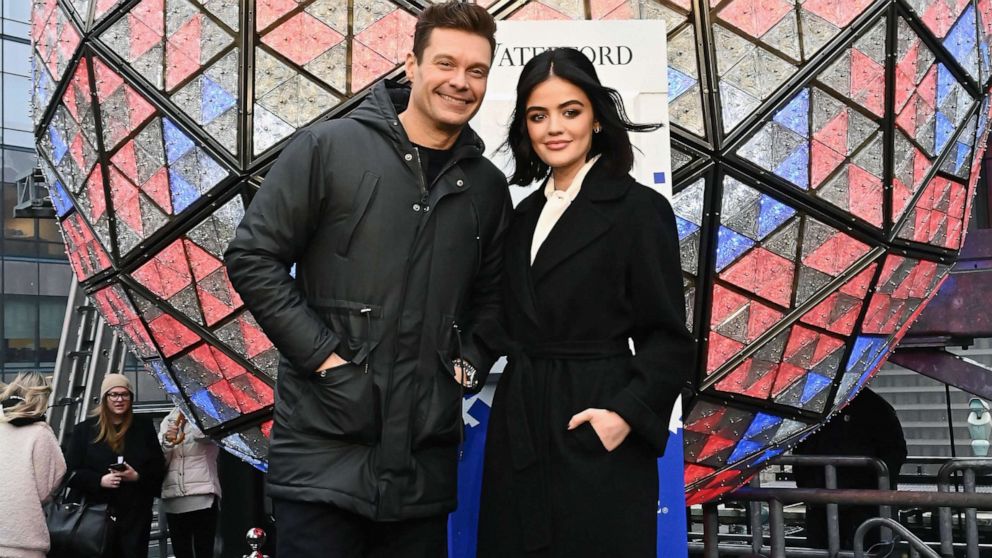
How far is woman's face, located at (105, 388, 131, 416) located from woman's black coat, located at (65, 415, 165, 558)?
14 centimetres

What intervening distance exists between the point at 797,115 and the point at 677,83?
0.36 metres

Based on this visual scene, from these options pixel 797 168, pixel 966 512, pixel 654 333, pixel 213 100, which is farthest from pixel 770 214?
pixel 966 512

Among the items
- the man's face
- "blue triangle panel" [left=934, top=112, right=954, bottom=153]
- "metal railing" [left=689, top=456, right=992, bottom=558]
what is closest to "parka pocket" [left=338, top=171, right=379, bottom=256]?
the man's face

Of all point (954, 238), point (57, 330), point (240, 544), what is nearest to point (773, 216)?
point (954, 238)

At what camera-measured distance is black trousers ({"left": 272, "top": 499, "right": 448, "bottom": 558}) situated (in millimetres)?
2174

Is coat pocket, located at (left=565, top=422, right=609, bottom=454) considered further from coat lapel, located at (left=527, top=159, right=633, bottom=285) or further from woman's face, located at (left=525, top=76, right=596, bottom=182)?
woman's face, located at (left=525, top=76, right=596, bottom=182)

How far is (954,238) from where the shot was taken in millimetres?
3410

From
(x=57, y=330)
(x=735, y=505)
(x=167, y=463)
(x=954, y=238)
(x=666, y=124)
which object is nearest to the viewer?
(x=666, y=124)

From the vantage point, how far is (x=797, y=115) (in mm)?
2762

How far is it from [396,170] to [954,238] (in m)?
2.17

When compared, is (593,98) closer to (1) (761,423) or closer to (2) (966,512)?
(1) (761,423)

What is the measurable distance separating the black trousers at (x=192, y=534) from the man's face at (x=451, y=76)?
4.22 meters

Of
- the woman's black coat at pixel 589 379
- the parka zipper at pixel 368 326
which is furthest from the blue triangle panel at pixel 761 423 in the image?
the parka zipper at pixel 368 326

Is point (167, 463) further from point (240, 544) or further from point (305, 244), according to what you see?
point (305, 244)
